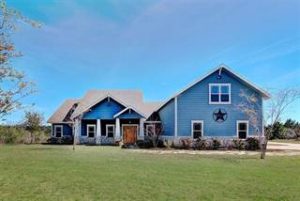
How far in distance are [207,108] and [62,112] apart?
70.9 ft

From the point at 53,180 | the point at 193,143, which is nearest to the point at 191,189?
the point at 53,180

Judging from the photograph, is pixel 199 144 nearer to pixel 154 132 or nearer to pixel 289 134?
pixel 154 132

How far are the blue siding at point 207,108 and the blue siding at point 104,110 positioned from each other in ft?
28.8

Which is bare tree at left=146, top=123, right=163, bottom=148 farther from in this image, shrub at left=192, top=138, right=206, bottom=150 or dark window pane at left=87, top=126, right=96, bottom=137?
dark window pane at left=87, top=126, right=96, bottom=137

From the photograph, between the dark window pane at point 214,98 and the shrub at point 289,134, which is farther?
the shrub at point 289,134

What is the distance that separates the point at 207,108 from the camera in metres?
37.7

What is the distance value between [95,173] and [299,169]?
8.60m

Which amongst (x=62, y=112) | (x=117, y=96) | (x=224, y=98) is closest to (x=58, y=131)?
(x=62, y=112)

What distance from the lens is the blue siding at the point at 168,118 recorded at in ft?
129

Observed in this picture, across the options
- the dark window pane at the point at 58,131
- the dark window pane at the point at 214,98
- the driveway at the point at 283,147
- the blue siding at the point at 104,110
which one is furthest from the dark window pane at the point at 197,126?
the dark window pane at the point at 58,131

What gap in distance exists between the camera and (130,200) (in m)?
11.0

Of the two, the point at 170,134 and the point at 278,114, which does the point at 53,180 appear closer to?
the point at 278,114

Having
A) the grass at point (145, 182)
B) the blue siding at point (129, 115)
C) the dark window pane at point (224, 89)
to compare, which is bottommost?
the grass at point (145, 182)

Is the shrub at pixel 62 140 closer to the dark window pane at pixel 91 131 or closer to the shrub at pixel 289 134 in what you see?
the dark window pane at pixel 91 131
